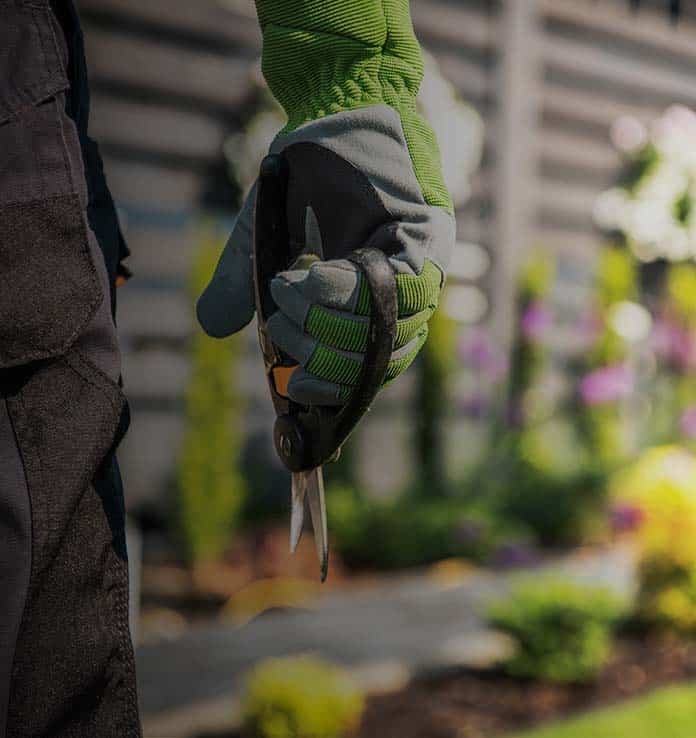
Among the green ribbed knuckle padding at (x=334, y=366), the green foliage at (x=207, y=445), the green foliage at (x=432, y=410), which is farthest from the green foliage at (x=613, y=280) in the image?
the green ribbed knuckle padding at (x=334, y=366)

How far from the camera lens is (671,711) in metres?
3.01

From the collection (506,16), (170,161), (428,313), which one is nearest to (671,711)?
(428,313)

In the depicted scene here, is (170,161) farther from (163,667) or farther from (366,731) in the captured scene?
(366,731)

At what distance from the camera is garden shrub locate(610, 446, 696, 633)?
12.0 ft

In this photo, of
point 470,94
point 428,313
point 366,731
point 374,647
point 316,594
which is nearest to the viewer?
point 428,313

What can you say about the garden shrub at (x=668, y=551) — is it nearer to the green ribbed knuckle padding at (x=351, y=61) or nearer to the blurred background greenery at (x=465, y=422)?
the blurred background greenery at (x=465, y=422)

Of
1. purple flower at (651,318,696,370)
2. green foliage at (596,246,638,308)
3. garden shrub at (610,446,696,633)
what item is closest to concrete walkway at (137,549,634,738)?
garden shrub at (610,446,696,633)

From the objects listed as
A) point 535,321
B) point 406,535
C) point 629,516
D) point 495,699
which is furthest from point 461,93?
point 495,699

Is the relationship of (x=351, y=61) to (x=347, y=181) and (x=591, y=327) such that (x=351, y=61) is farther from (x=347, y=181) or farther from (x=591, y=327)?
(x=591, y=327)

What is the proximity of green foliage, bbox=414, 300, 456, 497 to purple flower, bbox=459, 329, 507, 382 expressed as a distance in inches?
8.3

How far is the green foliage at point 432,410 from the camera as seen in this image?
5391 mm

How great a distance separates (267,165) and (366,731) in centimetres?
225

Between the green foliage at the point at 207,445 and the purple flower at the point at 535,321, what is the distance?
6.57 feet

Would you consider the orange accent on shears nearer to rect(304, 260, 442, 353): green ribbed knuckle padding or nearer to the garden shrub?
rect(304, 260, 442, 353): green ribbed knuckle padding
